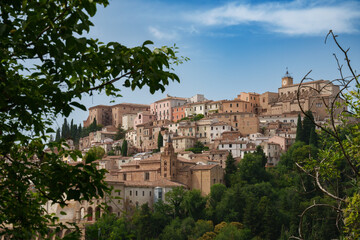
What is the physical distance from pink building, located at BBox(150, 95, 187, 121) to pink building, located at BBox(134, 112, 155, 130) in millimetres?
1304

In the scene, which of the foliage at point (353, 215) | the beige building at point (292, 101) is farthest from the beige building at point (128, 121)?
the foliage at point (353, 215)

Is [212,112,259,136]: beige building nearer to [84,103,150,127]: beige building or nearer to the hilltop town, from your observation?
the hilltop town

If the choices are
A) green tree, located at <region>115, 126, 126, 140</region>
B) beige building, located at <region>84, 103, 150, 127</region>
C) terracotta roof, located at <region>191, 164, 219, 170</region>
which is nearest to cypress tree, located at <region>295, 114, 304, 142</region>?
terracotta roof, located at <region>191, 164, 219, 170</region>

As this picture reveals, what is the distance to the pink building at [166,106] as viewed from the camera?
89875 mm

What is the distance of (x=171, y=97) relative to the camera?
91.7 m

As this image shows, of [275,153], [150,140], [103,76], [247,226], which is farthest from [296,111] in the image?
[103,76]

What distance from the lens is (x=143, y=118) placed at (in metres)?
89.6

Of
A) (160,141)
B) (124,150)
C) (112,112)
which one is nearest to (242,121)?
(160,141)

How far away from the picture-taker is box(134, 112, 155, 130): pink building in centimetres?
8956

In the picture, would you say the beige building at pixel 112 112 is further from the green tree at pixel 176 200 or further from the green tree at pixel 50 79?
the green tree at pixel 50 79

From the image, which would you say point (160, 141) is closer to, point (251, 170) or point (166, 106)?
point (166, 106)

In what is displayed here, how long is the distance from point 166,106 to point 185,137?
18.2 m

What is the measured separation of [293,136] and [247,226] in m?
26.6

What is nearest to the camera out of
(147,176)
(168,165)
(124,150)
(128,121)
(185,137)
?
(168,165)
